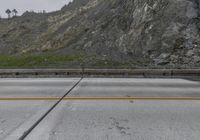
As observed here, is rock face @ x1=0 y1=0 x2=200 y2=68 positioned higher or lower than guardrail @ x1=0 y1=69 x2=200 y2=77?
higher

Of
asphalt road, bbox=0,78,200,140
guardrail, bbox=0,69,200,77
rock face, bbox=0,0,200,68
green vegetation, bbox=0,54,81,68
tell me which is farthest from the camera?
green vegetation, bbox=0,54,81,68

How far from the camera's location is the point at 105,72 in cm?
1816

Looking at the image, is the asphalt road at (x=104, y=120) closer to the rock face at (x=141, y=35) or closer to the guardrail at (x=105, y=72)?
the guardrail at (x=105, y=72)

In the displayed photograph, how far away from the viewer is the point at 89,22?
40156 millimetres

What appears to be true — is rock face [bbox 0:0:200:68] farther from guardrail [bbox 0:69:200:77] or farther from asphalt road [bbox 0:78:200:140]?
asphalt road [bbox 0:78:200:140]

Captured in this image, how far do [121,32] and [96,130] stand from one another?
28.4 metres

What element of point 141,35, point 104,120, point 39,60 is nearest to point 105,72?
point 104,120

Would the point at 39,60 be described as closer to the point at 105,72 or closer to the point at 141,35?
the point at 141,35

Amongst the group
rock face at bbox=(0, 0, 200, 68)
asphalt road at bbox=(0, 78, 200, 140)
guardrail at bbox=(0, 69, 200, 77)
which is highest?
rock face at bbox=(0, 0, 200, 68)

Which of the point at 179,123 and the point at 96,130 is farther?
the point at 179,123

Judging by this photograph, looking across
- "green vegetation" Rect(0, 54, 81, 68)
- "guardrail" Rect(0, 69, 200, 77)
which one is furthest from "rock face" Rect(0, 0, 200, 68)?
"guardrail" Rect(0, 69, 200, 77)

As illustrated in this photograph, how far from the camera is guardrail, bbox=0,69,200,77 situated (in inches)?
695

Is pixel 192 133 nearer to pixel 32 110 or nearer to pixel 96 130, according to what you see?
pixel 96 130

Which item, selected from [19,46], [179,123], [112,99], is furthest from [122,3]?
[179,123]
